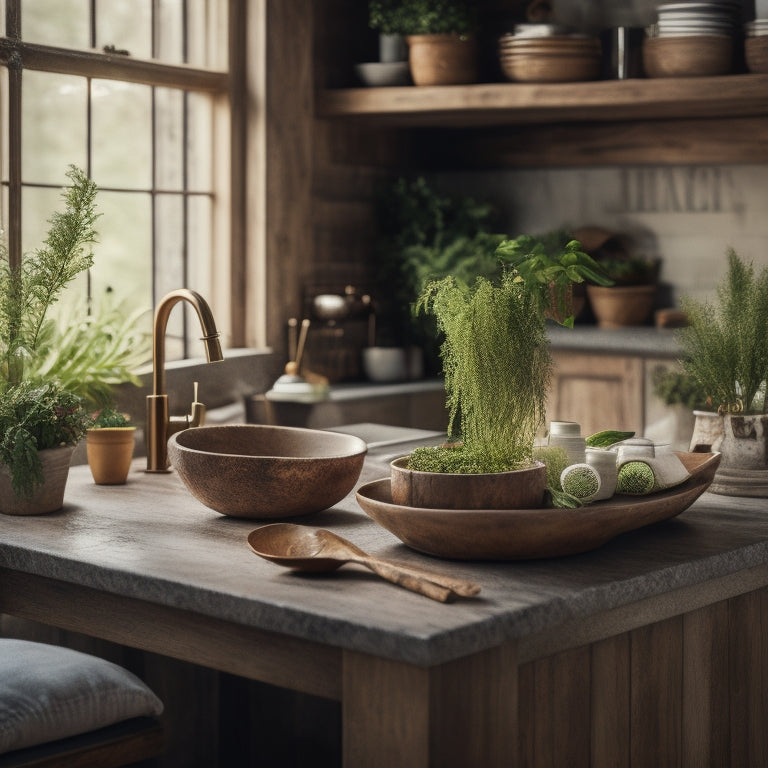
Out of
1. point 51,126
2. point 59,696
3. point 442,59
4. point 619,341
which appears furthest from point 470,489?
point 442,59

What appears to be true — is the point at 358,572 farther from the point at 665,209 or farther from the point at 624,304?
the point at 665,209

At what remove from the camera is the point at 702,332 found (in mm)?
2529

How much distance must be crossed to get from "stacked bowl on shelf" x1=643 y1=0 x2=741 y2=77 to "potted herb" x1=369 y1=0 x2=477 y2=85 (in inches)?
27.7

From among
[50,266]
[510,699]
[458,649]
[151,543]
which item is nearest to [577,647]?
[510,699]

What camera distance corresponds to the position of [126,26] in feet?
14.3

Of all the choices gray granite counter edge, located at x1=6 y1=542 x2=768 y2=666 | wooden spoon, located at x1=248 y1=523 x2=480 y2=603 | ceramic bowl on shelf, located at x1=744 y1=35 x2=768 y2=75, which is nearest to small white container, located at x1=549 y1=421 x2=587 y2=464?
gray granite counter edge, located at x1=6 y1=542 x2=768 y2=666

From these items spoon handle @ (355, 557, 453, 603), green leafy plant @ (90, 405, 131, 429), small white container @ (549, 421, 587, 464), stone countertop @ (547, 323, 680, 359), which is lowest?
spoon handle @ (355, 557, 453, 603)

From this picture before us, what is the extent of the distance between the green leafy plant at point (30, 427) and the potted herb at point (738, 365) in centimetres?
119

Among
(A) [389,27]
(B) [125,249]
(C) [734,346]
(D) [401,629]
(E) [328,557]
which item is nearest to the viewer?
(D) [401,629]

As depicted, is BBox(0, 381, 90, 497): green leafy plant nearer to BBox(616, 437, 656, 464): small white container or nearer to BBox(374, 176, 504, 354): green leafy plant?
BBox(616, 437, 656, 464): small white container

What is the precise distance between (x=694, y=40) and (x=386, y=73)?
117 cm

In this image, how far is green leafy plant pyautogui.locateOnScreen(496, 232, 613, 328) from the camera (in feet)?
7.13

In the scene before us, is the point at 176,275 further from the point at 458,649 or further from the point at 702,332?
the point at 458,649

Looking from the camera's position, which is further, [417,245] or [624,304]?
[417,245]
